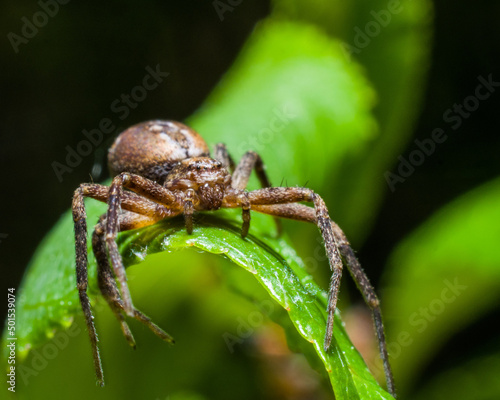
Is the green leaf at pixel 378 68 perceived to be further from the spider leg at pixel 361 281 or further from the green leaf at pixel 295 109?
the spider leg at pixel 361 281

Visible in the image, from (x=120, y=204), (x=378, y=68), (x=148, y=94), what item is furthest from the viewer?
(x=148, y=94)

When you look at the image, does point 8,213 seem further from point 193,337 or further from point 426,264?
point 426,264

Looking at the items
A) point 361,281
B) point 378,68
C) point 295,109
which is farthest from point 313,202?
point 378,68

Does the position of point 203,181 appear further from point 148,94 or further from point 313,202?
point 148,94

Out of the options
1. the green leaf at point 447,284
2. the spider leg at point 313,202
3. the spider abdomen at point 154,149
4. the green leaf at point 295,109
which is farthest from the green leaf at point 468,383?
the spider abdomen at point 154,149

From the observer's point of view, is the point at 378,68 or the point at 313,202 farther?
the point at 378,68

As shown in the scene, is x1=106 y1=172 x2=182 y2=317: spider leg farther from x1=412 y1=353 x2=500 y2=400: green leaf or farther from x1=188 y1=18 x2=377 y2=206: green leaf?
x1=412 y1=353 x2=500 y2=400: green leaf

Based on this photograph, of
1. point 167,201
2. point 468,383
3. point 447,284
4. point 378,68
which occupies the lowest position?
point 468,383
